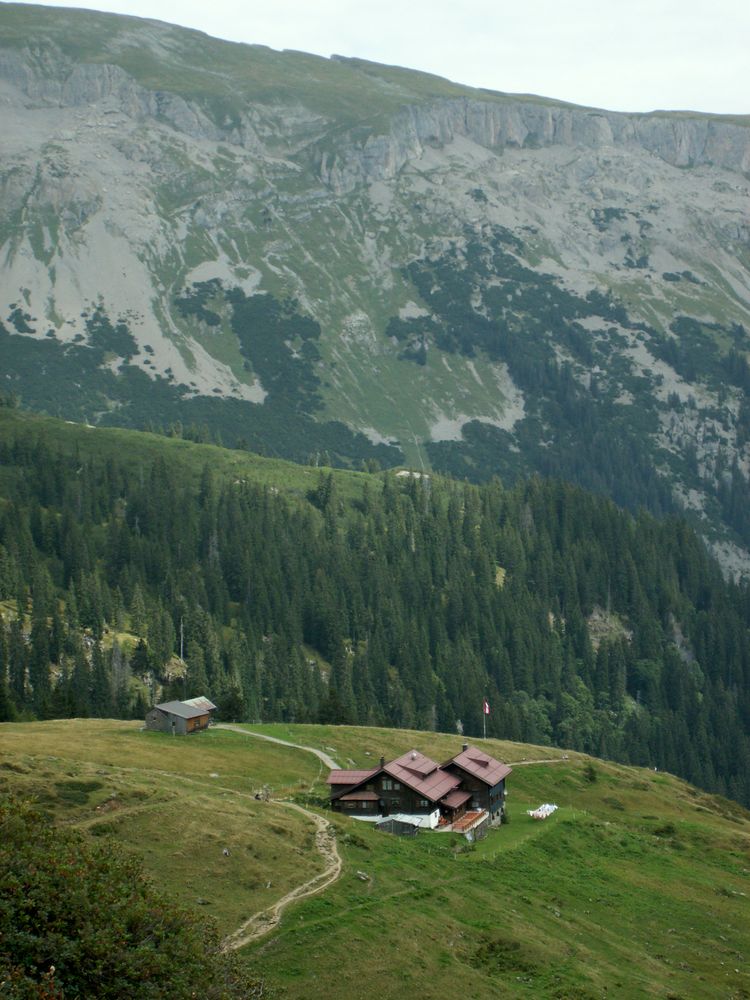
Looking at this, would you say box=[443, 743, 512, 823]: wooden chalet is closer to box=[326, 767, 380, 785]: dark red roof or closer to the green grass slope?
the green grass slope

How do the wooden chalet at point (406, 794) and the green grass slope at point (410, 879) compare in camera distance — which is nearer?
the green grass slope at point (410, 879)

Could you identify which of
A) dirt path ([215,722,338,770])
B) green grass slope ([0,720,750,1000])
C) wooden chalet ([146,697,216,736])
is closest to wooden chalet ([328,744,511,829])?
green grass slope ([0,720,750,1000])

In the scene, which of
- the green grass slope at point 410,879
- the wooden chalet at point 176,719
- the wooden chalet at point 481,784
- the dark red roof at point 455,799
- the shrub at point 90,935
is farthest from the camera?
the wooden chalet at point 176,719

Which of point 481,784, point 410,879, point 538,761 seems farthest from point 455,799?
point 538,761

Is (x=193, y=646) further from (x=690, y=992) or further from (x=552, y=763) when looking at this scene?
(x=690, y=992)

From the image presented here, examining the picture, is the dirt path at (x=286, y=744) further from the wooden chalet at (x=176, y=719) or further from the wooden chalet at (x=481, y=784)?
the wooden chalet at (x=481, y=784)

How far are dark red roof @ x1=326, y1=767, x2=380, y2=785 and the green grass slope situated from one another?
2.40 m

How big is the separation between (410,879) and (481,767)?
3195 centimetres

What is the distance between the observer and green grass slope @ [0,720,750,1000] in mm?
66875

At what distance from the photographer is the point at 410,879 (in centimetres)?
7956

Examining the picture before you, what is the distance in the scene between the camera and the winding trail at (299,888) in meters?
64.2

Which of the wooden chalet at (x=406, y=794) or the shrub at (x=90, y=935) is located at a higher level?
the shrub at (x=90, y=935)

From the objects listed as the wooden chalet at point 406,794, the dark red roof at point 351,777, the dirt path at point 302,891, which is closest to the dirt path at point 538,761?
the wooden chalet at point 406,794

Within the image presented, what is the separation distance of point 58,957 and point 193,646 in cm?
14181
